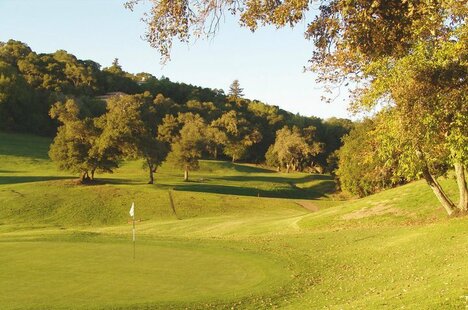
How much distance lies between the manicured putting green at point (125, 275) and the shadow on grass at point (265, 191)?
45355mm

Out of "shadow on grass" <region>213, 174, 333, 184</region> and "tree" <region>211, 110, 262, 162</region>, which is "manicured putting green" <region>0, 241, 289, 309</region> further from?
"tree" <region>211, 110, 262, 162</region>

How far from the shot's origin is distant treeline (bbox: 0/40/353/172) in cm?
11131

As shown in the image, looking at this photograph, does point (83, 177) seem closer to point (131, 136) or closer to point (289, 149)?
point (131, 136)

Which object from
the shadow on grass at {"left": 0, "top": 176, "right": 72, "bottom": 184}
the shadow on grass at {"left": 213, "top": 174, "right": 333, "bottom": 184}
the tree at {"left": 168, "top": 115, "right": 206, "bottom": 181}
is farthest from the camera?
the shadow on grass at {"left": 213, "top": 174, "right": 333, "bottom": 184}

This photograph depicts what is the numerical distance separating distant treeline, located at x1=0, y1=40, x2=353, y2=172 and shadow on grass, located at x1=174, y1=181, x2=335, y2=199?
79.1 ft

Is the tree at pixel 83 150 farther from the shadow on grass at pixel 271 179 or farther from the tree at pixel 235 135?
the tree at pixel 235 135

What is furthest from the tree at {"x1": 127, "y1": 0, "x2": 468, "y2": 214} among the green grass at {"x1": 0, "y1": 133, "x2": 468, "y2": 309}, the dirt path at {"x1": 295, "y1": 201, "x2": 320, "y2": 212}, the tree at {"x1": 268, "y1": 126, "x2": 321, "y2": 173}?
the tree at {"x1": 268, "y1": 126, "x2": 321, "y2": 173}

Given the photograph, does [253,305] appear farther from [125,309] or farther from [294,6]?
[294,6]

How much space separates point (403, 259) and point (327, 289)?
5.32 meters

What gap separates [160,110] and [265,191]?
58888mm

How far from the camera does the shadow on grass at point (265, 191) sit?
7444 cm

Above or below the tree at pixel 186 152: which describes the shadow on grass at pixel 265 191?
below

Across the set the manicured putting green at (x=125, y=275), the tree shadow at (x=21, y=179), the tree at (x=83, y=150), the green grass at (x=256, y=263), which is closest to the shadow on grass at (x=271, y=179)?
the tree at (x=83, y=150)

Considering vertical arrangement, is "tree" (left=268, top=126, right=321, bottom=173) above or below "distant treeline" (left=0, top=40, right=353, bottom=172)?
below
